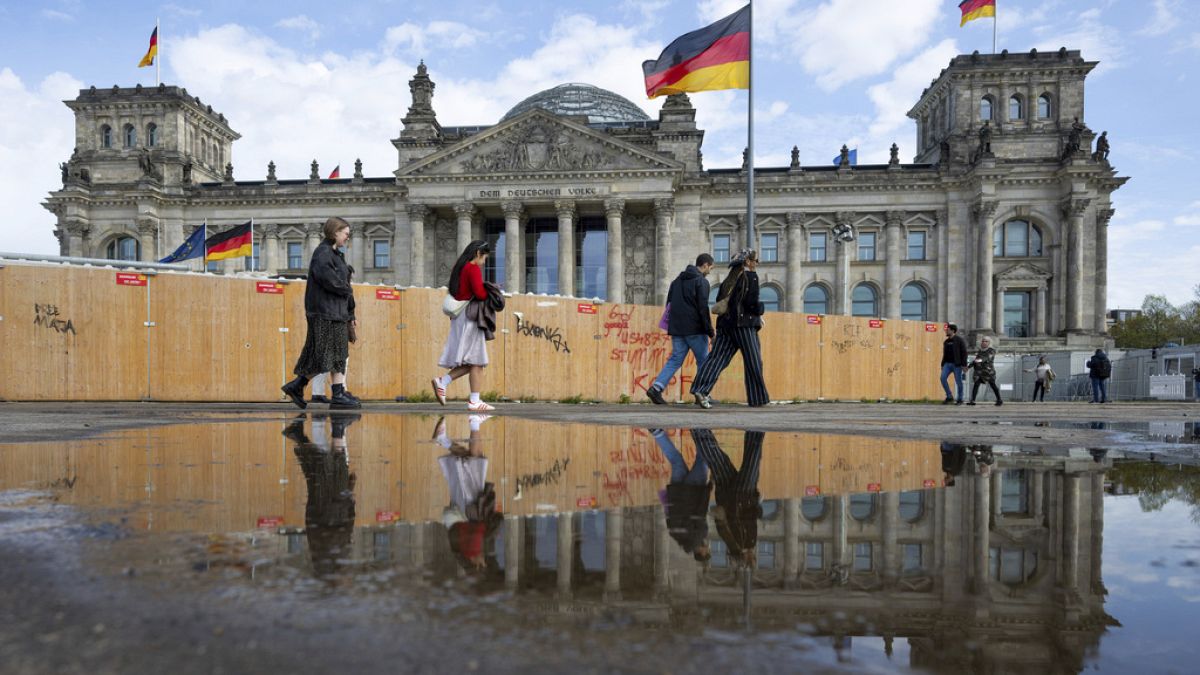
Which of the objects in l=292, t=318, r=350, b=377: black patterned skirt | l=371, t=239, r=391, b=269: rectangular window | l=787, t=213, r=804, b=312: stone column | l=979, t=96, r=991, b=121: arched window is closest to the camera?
l=292, t=318, r=350, b=377: black patterned skirt

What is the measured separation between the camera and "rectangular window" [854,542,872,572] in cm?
153

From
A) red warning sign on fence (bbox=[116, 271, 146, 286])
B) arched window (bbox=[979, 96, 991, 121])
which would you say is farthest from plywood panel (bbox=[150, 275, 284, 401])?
arched window (bbox=[979, 96, 991, 121])

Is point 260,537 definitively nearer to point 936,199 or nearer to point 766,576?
point 766,576

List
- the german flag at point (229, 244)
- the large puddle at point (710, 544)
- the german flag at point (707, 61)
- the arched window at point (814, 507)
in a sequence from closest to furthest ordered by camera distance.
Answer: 1. the large puddle at point (710, 544)
2. the arched window at point (814, 507)
3. the german flag at point (707, 61)
4. the german flag at point (229, 244)

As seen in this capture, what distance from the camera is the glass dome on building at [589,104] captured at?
192ft

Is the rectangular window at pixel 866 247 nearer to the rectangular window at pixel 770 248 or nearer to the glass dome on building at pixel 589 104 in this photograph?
the rectangular window at pixel 770 248

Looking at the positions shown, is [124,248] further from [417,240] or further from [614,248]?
[614,248]

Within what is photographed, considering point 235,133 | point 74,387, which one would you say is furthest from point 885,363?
point 235,133

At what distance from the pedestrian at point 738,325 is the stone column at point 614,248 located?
35.2 meters

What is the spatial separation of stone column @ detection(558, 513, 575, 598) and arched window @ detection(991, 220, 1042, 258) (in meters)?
50.3

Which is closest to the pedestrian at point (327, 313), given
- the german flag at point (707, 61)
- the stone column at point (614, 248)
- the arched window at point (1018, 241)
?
the german flag at point (707, 61)

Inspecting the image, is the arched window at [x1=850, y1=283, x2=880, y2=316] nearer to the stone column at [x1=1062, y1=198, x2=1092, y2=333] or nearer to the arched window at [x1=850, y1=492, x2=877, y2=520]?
the stone column at [x1=1062, y1=198, x2=1092, y2=333]

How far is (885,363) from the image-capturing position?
22.2m

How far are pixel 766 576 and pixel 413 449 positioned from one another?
8.71ft
